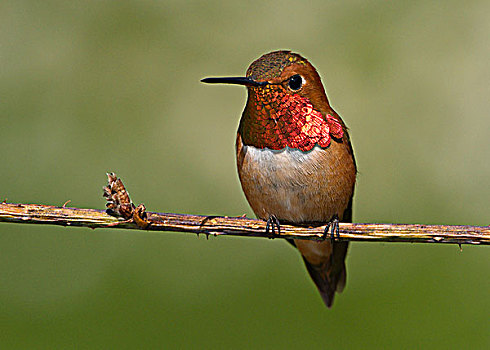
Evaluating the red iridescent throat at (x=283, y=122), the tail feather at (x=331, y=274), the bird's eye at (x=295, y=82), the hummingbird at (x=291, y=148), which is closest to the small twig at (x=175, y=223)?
the hummingbird at (x=291, y=148)

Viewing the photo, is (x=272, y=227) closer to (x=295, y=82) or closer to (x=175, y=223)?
(x=175, y=223)

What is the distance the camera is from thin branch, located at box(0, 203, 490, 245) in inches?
124

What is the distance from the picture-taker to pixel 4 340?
4875mm

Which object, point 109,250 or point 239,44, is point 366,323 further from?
point 239,44

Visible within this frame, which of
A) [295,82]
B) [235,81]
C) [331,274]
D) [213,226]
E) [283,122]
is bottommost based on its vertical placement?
[331,274]

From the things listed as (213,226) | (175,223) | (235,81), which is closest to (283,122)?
(235,81)

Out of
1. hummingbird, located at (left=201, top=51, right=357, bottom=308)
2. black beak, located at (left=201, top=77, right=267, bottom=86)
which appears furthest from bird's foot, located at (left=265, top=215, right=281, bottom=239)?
black beak, located at (left=201, top=77, right=267, bottom=86)

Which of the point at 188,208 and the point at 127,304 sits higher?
the point at 188,208

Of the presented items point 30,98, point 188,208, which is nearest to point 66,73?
point 30,98

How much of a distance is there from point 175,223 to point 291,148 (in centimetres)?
108

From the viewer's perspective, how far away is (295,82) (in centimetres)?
394

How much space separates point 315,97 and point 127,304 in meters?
2.44

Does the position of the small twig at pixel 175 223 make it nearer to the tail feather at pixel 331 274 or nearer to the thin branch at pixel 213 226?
the thin branch at pixel 213 226

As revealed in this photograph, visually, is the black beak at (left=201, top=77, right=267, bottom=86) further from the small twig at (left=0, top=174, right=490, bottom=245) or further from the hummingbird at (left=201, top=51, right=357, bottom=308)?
the small twig at (left=0, top=174, right=490, bottom=245)
